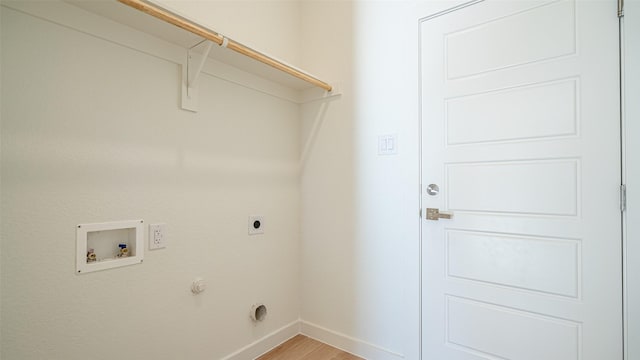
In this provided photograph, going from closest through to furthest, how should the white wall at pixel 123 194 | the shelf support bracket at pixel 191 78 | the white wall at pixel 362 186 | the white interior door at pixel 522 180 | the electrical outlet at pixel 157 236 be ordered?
the white wall at pixel 123 194
the white interior door at pixel 522 180
the electrical outlet at pixel 157 236
the shelf support bracket at pixel 191 78
the white wall at pixel 362 186

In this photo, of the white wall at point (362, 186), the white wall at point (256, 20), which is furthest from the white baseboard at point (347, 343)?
the white wall at point (256, 20)

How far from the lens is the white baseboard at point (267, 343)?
180 cm

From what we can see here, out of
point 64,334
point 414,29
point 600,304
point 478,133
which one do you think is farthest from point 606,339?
point 64,334

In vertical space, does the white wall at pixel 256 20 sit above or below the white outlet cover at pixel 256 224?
above

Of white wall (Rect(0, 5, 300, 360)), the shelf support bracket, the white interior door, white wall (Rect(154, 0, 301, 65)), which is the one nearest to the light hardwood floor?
white wall (Rect(0, 5, 300, 360))

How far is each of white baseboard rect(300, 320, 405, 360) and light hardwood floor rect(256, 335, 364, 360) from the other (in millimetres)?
32

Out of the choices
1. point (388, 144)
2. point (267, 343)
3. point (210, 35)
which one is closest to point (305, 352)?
point (267, 343)

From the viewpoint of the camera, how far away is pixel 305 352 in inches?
76.9

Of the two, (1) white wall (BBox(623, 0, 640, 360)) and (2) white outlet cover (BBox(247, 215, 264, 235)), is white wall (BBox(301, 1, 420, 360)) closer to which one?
(2) white outlet cover (BBox(247, 215, 264, 235))

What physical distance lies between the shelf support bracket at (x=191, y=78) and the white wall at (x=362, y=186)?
0.85m

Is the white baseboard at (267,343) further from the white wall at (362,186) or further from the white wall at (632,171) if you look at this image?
the white wall at (632,171)

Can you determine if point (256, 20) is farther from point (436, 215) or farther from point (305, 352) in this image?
point (305, 352)

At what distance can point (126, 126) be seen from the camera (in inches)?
52.5

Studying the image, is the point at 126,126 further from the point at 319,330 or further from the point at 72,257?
the point at 319,330
